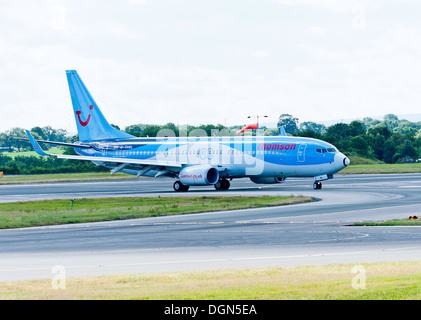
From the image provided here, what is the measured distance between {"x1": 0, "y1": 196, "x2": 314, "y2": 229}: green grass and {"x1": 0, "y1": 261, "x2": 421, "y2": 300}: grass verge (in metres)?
18.9

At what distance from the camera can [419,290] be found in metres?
15.0

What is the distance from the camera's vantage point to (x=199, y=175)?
60062 mm

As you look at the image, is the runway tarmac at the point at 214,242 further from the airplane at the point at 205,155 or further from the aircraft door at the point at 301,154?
the airplane at the point at 205,155

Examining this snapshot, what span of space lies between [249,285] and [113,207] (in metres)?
30.2

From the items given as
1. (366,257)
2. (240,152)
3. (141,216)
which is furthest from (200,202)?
(366,257)

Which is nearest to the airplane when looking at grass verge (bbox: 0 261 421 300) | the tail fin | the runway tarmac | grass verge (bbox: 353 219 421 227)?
the tail fin

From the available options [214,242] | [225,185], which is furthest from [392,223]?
[225,185]

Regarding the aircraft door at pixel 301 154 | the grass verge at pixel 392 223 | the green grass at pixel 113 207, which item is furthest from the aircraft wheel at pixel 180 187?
the grass verge at pixel 392 223

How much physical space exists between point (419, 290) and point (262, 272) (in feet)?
15.2

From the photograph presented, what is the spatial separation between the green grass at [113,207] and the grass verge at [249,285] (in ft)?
62.0

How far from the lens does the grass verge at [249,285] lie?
48.4ft

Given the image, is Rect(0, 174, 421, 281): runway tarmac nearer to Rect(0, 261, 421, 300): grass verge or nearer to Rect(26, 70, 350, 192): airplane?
Rect(0, 261, 421, 300): grass verge

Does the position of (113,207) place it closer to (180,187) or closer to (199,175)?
(199,175)
